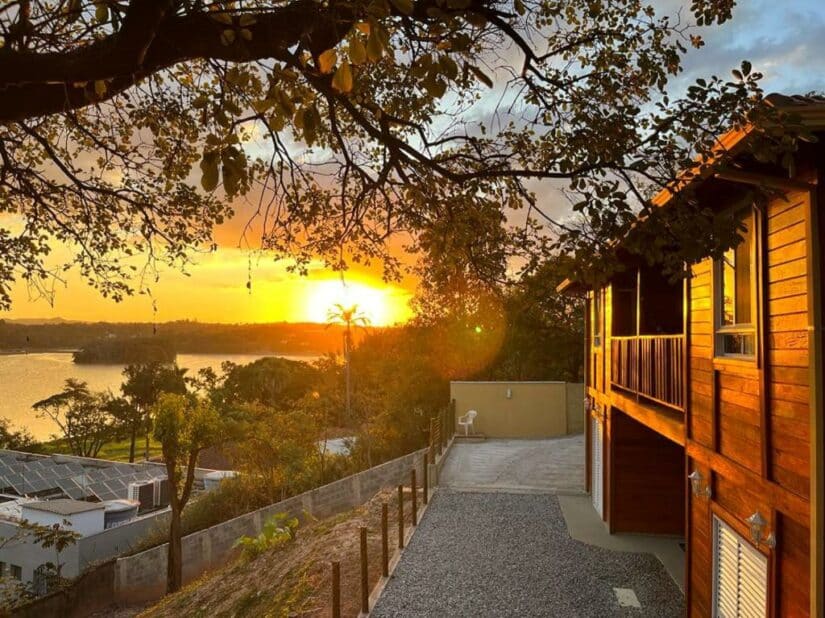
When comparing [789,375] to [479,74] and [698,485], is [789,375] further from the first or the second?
[479,74]

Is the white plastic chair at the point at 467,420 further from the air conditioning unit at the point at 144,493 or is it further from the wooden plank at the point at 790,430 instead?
the wooden plank at the point at 790,430

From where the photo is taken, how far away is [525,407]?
969 inches

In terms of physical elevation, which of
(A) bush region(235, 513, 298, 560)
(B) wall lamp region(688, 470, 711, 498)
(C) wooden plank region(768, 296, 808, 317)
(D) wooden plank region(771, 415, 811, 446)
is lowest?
(A) bush region(235, 513, 298, 560)

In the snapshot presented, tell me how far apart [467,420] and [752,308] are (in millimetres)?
18808

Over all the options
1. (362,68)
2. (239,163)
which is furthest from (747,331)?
(239,163)

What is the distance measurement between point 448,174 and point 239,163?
2210mm

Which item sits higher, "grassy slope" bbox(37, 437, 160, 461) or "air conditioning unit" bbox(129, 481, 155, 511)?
"air conditioning unit" bbox(129, 481, 155, 511)

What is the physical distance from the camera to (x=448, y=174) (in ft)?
15.1

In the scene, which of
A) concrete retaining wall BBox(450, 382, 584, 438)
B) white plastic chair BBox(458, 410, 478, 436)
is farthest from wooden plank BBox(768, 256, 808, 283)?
concrete retaining wall BBox(450, 382, 584, 438)

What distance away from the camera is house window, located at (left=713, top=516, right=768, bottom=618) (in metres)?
5.34

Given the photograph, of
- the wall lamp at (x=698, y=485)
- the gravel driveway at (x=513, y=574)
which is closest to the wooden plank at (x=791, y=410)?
the wall lamp at (x=698, y=485)

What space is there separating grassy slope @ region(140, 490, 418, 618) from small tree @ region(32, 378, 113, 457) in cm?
3725

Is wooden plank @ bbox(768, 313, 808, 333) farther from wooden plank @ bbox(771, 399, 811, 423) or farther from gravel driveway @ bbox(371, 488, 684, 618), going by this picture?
gravel driveway @ bbox(371, 488, 684, 618)

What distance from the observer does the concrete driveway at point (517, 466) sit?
15.7 metres
